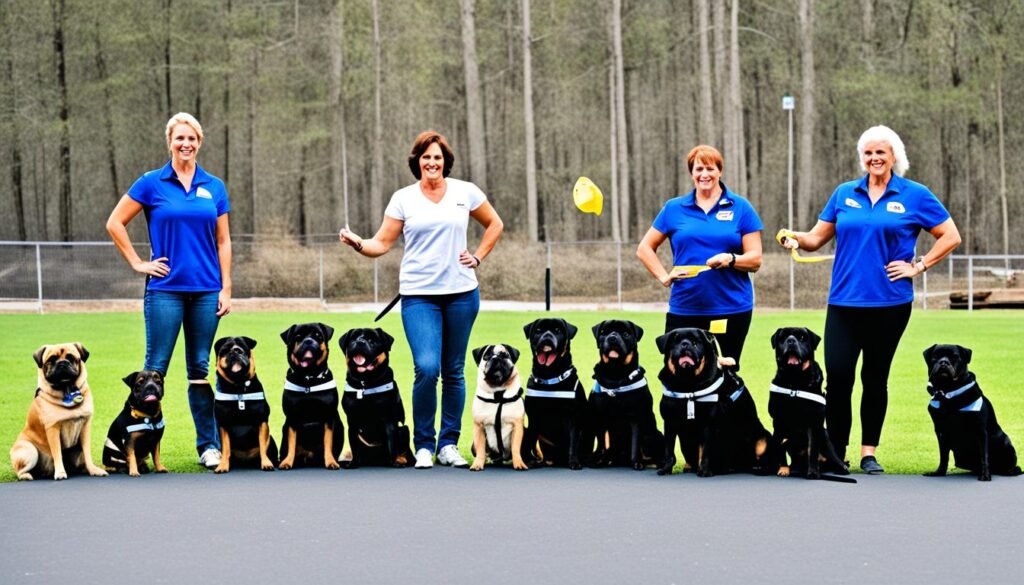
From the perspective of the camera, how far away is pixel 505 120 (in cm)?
5053

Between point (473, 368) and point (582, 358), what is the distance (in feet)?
6.24

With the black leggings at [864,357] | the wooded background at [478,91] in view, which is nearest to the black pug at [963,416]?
the black leggings at [864,357]

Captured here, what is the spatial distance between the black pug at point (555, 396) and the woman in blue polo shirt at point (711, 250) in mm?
645

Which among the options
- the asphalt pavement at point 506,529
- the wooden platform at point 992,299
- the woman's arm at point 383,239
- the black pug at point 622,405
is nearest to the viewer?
the asphalt pavement at point 506,529

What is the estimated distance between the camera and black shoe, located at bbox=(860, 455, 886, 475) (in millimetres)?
6887

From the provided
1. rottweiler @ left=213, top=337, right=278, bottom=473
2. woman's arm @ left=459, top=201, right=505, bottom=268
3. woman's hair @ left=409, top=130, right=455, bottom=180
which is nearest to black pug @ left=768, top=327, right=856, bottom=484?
woman's arm @ left=459, top=201, right=505, bottom=268

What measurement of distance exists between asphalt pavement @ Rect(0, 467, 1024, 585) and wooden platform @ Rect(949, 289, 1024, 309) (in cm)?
2057

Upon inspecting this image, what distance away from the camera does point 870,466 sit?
691 cm

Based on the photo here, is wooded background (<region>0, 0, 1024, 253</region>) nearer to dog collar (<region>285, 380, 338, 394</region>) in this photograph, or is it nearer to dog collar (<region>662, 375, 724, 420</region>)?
dog collar (<region>285, 380, 338, 394</region>)

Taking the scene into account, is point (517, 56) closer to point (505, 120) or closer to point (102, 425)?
point (505, 120)

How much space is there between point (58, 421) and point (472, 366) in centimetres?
707

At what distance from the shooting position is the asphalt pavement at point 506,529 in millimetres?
4664

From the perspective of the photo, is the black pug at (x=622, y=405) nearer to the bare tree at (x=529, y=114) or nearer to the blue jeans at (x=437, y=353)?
the blue jeans at (x=437, y=353)

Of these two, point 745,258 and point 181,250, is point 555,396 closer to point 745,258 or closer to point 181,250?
point 745,258
